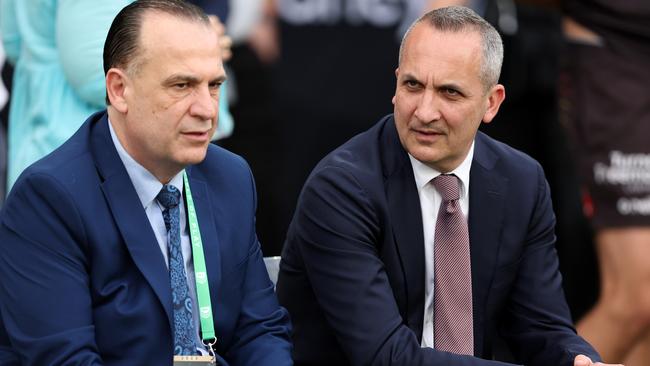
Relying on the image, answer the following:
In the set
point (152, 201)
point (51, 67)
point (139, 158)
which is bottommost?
point (152, 201)

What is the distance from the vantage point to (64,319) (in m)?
3.83

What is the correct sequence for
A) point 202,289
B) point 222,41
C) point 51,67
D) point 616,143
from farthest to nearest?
point 616,143, point 222,41, point 51,67, point 202,289

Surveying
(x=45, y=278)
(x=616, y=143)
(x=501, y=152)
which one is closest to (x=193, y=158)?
(x=45, y=278)

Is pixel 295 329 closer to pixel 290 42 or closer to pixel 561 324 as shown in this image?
pixel 561 324

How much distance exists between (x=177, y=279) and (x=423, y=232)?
815mm

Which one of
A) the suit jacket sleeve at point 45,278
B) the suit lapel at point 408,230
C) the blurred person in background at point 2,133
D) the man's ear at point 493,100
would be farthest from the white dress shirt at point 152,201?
the blurred person in background at point 2,133

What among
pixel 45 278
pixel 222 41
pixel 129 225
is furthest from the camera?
pixel 222 41

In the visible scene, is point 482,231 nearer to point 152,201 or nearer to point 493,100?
point 493,100

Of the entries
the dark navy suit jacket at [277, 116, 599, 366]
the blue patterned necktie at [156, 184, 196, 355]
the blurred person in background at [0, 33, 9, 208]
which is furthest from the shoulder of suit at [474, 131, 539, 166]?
the blurred person in background at [0, 33, 9, 208]

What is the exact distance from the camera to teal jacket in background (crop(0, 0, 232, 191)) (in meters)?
4.75

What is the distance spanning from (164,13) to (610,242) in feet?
8.84

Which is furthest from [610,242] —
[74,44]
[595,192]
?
[74,44]

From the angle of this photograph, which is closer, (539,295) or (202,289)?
(202,289)

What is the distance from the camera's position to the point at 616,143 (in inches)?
237
